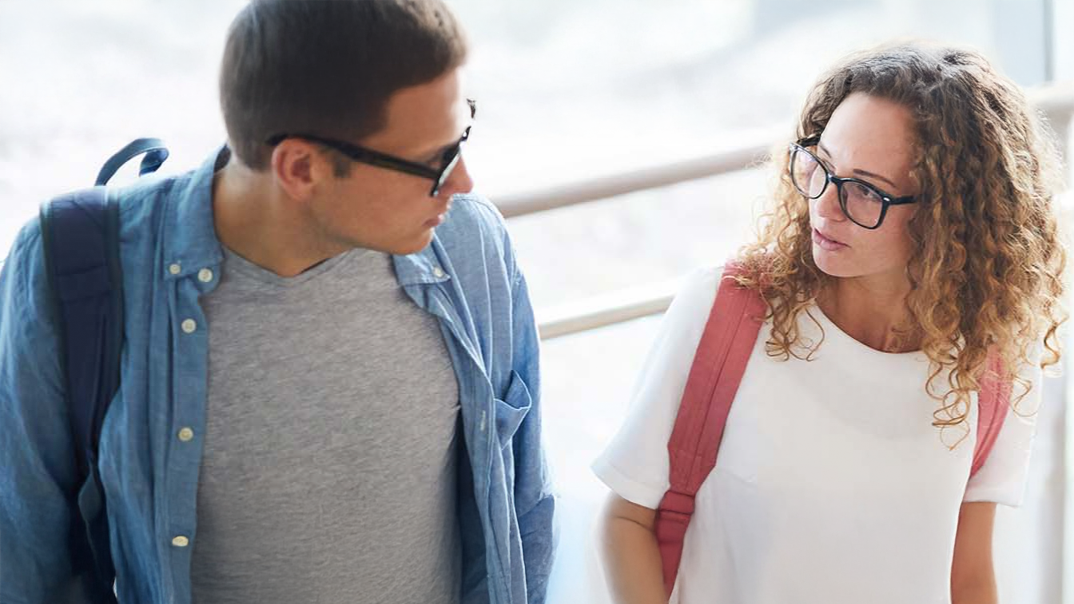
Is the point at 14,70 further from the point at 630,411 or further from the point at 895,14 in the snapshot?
the point at 895,14

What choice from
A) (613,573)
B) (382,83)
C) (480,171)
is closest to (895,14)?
(480,171)

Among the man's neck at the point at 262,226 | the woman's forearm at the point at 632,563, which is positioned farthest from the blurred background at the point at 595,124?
the man's neck at the point at 262,226

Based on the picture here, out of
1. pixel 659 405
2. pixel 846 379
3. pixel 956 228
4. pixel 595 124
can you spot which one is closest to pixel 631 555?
pixel 659 405

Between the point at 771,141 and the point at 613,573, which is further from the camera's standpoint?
the point at 771,141

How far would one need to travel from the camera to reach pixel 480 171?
2.20 metres

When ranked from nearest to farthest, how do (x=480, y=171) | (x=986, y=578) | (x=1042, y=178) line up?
(x=1042, y=178) → (x=986, y=578) → (x=480, y=171)

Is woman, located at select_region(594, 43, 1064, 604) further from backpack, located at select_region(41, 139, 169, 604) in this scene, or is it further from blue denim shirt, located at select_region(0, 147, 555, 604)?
backpack, located at select_region(41, 139, 169, 604)

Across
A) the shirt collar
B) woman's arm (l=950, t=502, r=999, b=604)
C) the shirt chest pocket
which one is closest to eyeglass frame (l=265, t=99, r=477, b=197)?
the shirt collar

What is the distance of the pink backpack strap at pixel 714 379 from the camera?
1.57 metres

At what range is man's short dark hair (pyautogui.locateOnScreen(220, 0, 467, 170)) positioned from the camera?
1.18m

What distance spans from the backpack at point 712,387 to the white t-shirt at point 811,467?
0.01 meters

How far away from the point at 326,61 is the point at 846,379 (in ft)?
2.69

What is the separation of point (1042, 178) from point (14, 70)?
1498mm

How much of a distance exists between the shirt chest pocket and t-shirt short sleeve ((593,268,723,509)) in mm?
147
